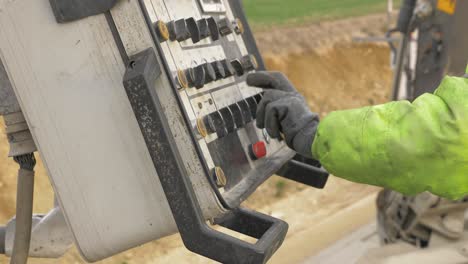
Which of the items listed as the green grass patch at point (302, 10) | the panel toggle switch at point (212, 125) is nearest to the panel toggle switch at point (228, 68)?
the panel toggle switch at point (212, 125)

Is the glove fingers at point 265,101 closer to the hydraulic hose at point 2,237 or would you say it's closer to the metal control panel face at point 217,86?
the metal control panel face at point 217,86

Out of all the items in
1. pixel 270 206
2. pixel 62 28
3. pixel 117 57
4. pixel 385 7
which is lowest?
pixel 270 206

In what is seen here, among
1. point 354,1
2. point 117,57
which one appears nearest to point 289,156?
point 117,57

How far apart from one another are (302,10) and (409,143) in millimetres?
7421

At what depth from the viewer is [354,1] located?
1039 centimetres

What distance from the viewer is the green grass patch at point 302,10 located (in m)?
8.02

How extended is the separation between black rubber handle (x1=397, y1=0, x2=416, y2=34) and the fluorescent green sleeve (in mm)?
2391

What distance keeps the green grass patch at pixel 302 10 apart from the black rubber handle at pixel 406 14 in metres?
3.71

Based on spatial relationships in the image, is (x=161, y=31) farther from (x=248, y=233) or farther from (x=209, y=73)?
(x=248, y=233)

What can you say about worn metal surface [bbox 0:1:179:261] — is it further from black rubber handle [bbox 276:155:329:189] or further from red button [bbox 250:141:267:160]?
black rubber handle [bbox 276:155:329:189]

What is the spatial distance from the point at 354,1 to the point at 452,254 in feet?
25.9

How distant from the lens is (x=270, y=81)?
194 centimetres

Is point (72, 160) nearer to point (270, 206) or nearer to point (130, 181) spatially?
point (130, 181)

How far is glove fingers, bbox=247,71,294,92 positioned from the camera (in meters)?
1.92
